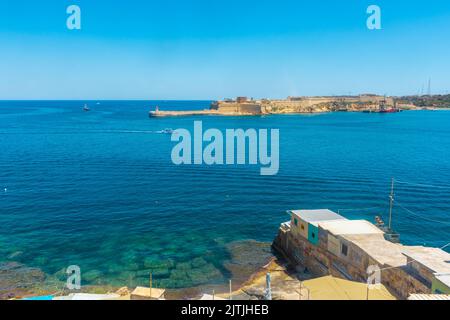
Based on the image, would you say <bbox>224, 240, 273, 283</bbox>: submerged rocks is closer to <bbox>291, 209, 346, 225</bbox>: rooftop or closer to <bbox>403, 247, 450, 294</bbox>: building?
<bbox>291, 209, 346, 225</bbox>: rooftop

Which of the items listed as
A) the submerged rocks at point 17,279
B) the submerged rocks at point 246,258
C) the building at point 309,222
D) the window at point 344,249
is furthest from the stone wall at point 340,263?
the submerged rocks at point 17,279

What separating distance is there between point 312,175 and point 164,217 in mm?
26111

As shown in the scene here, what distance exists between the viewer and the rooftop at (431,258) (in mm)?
17122

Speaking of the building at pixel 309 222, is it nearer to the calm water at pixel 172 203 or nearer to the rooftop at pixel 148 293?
the calm water at pixel 172 203

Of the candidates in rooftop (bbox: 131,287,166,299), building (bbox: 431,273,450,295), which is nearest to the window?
building (bbox: 431,273,450,295)

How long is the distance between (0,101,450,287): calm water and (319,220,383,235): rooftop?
8543mm

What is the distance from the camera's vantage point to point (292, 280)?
25422mm

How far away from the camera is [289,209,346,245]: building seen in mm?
26598

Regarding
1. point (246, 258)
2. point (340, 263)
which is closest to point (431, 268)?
point (340, 263)

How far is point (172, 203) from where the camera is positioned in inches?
1652

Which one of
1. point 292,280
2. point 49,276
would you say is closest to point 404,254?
point 292,280

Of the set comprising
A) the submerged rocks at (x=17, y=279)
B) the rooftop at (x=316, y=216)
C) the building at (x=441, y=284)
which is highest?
the building at (x=441, y=284)

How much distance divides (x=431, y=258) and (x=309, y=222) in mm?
9686
